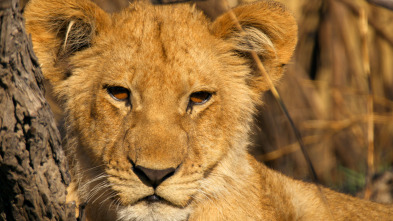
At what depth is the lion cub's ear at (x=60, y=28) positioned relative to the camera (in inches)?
131

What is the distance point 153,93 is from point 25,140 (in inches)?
40.1

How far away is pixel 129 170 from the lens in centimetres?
302

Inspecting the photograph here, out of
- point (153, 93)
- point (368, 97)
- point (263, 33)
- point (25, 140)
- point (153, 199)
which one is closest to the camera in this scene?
point (25, 140)

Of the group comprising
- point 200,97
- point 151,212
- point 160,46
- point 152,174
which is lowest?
point 151,212

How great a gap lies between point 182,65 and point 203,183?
0.74m

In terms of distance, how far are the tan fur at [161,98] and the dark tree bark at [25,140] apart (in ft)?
1.75

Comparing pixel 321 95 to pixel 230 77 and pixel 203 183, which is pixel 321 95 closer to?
pixel 230 77

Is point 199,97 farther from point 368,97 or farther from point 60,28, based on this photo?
point 368,97

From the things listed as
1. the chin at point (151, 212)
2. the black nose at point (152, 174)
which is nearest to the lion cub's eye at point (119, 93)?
the black nose at point (152, 174)

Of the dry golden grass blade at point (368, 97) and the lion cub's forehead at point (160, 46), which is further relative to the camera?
the dry golden grass blade at point (368, 97)

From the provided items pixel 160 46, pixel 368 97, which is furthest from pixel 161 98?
pixel 368 97

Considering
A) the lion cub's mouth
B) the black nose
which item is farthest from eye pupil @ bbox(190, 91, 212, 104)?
the lion cub's mouth

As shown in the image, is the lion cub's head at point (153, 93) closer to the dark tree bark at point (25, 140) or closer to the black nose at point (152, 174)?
the black nose at point (152, 174)

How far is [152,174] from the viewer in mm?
2898
